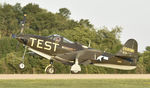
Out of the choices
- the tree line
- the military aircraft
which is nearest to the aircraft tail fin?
the military aircraft

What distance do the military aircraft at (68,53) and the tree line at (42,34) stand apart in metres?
1.31

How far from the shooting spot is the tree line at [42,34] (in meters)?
37.8

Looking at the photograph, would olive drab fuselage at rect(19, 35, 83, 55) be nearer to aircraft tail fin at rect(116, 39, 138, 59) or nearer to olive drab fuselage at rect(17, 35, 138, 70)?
olive drab fuselage at rect(17, 35, 138, 70)

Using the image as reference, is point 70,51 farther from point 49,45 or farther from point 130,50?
point 130,50

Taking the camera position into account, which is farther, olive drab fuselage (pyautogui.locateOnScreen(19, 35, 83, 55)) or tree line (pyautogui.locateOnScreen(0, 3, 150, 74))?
tree line (pyautogui.locateOnScreen(0, 3, 150, 74))

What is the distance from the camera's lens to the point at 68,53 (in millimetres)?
28312

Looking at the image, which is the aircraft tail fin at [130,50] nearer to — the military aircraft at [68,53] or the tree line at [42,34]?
the military aircraft at [68,53]

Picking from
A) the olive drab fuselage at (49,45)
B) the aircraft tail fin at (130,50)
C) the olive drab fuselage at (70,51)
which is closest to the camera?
the olive drab fuselage at (49,45)

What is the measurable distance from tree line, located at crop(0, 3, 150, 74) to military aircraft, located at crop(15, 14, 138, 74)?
4.30 ft

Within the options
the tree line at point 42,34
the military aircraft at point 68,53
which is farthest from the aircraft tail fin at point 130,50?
the tree line at point 42,34

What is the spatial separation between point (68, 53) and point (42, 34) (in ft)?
85.7

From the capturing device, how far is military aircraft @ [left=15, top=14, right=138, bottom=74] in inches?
1078
